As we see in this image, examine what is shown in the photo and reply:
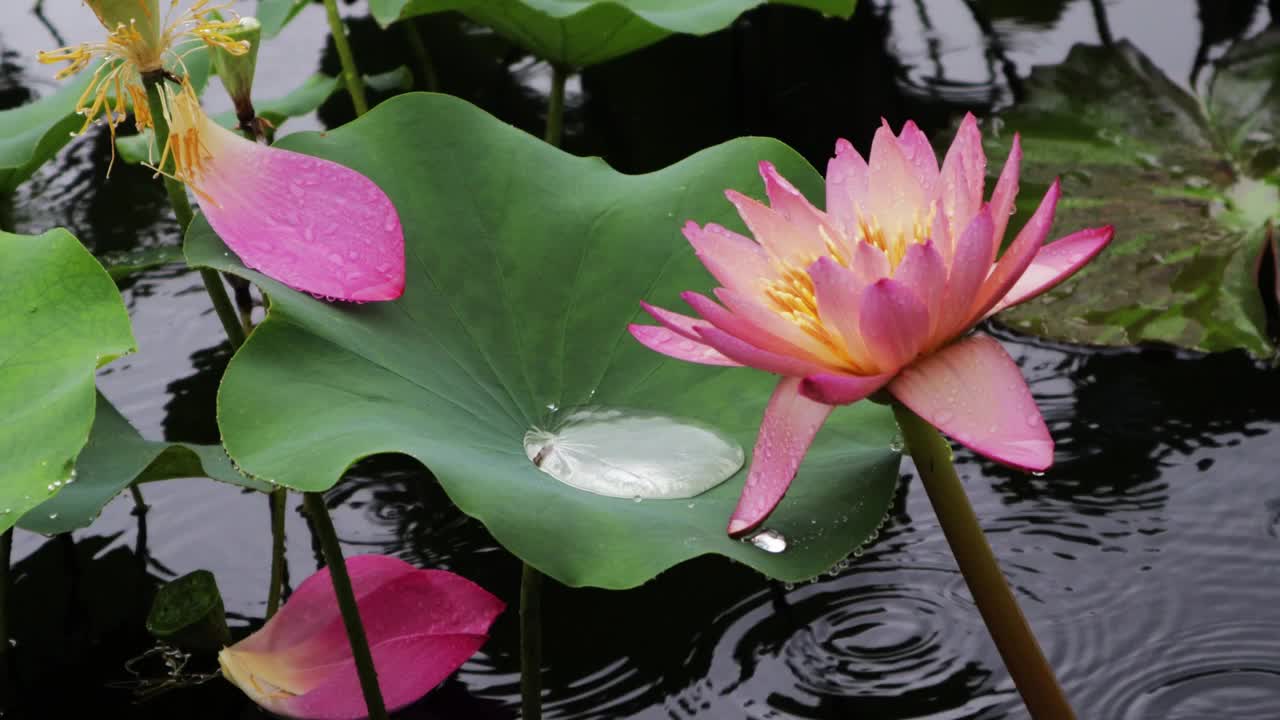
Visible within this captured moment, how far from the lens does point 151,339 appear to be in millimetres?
1807

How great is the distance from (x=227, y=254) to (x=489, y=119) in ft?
0.94

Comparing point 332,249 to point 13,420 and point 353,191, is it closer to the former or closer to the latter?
point 353,191

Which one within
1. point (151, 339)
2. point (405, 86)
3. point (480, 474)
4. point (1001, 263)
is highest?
point (1001, 263)

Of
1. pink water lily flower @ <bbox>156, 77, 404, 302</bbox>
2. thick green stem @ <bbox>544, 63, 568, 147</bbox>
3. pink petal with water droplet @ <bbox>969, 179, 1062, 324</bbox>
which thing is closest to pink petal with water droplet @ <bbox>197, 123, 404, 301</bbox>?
pink water lily flower @ <bbox>156, 77, 404, 302</bbox>

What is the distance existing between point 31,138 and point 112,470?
41 centimetres

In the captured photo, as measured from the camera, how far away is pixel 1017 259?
0.74m

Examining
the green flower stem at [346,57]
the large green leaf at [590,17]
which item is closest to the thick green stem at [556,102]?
the large green leaf at [590,17]

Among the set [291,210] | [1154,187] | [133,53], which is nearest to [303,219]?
[291,210]

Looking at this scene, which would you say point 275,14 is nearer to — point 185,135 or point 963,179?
point 185,135

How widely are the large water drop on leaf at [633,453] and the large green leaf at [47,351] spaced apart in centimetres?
31

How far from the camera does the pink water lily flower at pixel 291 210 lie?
0.97 meters

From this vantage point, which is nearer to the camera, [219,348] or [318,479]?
[318,479]

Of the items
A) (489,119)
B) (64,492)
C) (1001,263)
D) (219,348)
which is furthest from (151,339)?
(1001,263)

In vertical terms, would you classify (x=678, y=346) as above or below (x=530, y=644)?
above
